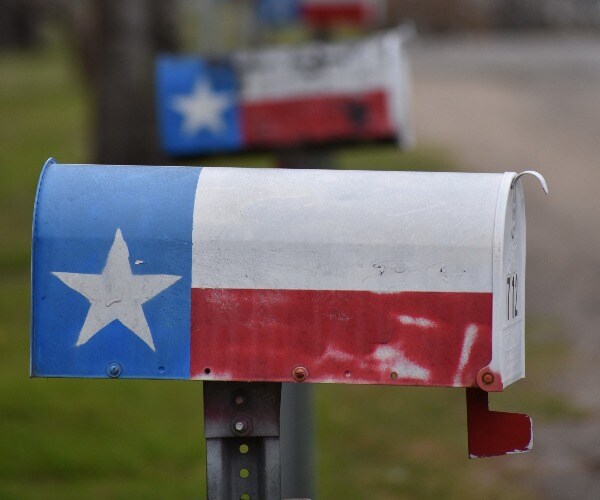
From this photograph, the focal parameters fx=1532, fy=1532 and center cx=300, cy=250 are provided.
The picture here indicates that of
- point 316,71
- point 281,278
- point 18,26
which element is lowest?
point 281,278

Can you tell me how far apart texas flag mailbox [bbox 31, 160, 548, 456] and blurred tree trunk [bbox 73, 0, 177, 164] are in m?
10.7

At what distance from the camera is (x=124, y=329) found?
2852 millimetres

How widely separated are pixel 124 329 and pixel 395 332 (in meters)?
0.50

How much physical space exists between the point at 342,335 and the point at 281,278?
153 mm

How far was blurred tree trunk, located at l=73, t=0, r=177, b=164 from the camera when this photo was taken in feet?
44.4

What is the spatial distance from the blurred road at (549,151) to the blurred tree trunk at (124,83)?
3560 millimetres

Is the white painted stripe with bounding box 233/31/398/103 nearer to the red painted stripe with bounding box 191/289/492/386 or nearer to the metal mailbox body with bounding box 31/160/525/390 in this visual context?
the metal mailbox body with bounding box 31/160/525/390

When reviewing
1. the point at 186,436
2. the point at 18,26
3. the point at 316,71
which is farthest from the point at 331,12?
the point at 18,26

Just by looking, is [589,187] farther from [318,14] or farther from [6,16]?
[6,16]

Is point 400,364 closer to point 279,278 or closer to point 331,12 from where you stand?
point 279,278

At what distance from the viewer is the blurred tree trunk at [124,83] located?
1354 cm

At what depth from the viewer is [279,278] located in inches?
111

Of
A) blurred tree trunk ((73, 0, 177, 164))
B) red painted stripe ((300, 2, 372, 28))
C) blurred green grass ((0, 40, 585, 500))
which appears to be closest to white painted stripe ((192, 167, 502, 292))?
blurred green grass ((0, 40, 585, 500))

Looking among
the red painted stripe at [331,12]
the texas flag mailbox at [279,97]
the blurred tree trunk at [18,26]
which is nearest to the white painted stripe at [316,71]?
the texas flag mailbox at [279,97]
